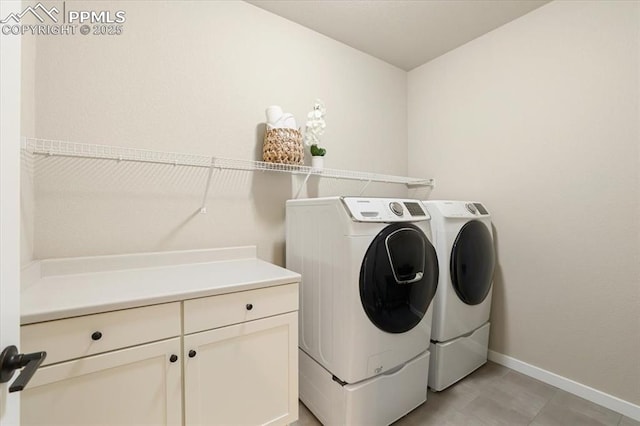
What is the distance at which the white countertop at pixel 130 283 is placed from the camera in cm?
89

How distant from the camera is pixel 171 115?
1.58 metres

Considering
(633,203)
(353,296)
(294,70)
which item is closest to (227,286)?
(353,296)

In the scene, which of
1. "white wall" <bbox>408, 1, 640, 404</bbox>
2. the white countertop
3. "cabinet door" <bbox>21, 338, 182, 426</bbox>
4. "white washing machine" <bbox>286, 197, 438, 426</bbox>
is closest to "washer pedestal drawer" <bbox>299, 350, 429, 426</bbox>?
"white washing machine" <bbox>286, 197, 438, 426</bbox>

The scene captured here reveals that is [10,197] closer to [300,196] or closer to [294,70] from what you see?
[300,196]

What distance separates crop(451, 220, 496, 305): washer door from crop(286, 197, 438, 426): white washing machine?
0.30m

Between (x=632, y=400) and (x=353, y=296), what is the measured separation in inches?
69.0

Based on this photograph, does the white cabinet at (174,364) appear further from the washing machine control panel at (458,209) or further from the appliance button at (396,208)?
the washing machine control panel at (458,209)

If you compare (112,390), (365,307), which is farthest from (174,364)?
(365,307)

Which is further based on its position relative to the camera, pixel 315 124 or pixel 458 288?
pixel 315 124

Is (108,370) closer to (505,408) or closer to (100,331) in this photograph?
(100,331)

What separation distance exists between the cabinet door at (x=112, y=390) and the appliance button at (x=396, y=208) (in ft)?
3.77

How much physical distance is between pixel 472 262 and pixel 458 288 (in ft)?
0.71

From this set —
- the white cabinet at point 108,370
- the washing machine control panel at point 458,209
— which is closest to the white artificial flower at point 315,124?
the washing machine control panel at point 458,209

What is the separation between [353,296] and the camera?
133 centimetres
